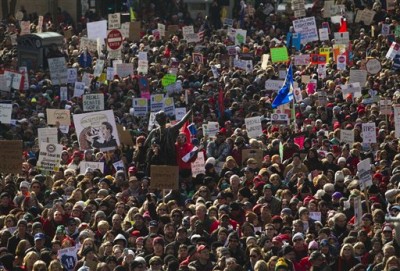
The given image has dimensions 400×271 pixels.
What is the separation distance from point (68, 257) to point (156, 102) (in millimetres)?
13295

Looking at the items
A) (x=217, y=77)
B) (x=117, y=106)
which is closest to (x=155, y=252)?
(x=117, y=106)

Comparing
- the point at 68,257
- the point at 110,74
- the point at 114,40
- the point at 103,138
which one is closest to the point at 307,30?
the point at 114,40

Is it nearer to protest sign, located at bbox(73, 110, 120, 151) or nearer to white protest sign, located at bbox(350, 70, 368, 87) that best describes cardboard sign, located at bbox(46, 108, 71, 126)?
protest sign, located at bbox(73, 110, 120, 151)

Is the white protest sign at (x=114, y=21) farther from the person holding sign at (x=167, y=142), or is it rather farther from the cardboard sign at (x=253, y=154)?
the person holding sign at (x=167, y=142)

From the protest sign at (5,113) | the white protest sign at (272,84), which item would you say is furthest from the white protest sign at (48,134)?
the white protest sign at (272,84)

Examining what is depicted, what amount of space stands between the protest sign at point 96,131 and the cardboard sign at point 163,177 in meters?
4.22

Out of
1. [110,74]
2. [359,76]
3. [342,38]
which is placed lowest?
[110,74]

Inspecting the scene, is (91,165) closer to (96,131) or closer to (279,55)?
(96,131)

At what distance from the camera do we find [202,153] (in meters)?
26.1

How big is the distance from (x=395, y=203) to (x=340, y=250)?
2.77 meters

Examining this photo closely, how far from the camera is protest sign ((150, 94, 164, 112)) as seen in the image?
32688 mm

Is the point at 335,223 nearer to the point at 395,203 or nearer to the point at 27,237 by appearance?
the point at 395,203

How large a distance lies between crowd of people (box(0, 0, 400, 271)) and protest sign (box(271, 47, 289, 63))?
9.2 inches

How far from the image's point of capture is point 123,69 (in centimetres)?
3794
